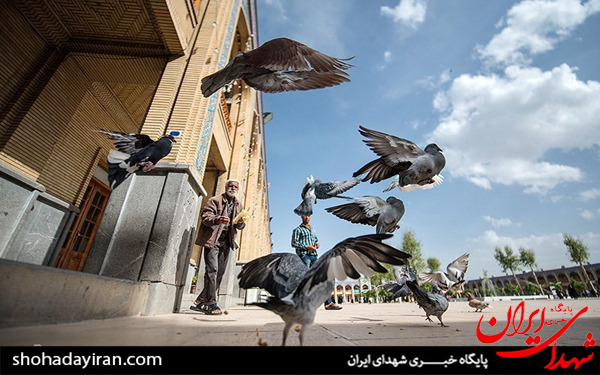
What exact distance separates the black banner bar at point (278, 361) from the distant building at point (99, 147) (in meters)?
0.93

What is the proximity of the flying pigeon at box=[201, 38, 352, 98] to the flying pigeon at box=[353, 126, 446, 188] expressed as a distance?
85 centimetres

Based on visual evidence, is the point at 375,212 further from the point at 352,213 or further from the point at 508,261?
the point at 508,261

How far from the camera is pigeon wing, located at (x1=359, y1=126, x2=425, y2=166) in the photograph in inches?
127

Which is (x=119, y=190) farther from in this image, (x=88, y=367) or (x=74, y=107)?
(x=74, y=107)

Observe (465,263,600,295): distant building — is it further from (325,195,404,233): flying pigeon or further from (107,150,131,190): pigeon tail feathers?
(107,150,131,190): pigeon tail feathers

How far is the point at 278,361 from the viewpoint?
1.12m

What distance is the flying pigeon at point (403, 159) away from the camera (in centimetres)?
309

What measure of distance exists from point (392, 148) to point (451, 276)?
3313 mm

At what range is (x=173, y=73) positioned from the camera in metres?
5.41

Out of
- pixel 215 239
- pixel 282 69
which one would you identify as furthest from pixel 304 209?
pixel 282 69

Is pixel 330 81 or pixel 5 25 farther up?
pixel 5 25

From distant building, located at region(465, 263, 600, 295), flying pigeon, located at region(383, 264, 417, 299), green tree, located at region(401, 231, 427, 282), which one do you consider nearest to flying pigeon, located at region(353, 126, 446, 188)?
flying pigeon, located at region(383, 264, 417, 299)

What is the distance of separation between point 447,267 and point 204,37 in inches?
297

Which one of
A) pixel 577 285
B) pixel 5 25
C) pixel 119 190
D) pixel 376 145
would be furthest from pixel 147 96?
pixel 577 285
